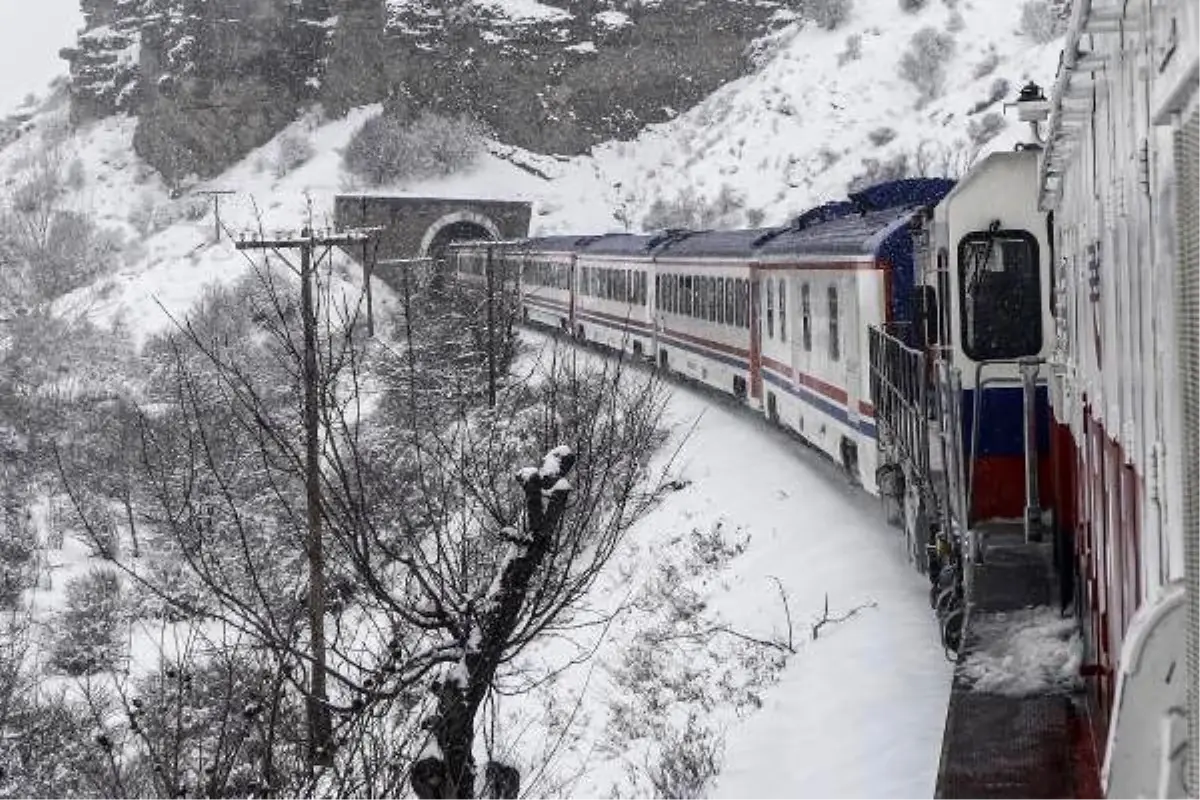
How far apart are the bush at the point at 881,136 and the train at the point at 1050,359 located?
37.3m

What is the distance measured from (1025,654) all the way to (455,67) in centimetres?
7415

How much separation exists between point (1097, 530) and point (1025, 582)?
2592mm

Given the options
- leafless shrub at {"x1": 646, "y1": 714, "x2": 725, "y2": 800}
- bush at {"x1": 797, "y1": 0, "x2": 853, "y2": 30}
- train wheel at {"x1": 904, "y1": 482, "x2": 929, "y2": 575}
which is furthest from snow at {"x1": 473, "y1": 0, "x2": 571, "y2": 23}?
leafless shrub at {"x1": 646, "y1": 714, "x2": 725, "y2": 800}

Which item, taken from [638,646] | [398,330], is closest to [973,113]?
[398,330]

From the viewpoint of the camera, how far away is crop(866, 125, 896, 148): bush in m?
56.6

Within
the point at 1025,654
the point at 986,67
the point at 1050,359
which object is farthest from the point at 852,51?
the point at 1025,654

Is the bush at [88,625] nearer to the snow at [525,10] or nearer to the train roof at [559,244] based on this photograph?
the train roof at [559,244]

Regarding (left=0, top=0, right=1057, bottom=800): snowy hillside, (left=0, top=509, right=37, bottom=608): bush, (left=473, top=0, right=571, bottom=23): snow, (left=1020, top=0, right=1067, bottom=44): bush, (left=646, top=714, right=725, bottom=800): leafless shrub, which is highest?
(left=473, top=0, right=571, bottom=23): snow

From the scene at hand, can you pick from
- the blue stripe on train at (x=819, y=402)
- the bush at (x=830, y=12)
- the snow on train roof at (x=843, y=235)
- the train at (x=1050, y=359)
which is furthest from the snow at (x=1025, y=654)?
the bush at (x=830, y=12)

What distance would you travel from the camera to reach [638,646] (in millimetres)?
14484

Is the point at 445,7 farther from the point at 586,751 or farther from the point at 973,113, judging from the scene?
the point at 586,751

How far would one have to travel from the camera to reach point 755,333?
1881 centimetres

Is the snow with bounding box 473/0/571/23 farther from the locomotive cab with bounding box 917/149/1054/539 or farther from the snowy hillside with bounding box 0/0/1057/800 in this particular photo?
the locomotive cab with bounding box 917/149/1054/539

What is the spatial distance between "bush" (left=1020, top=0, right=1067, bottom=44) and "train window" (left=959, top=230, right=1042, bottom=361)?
168 feet
